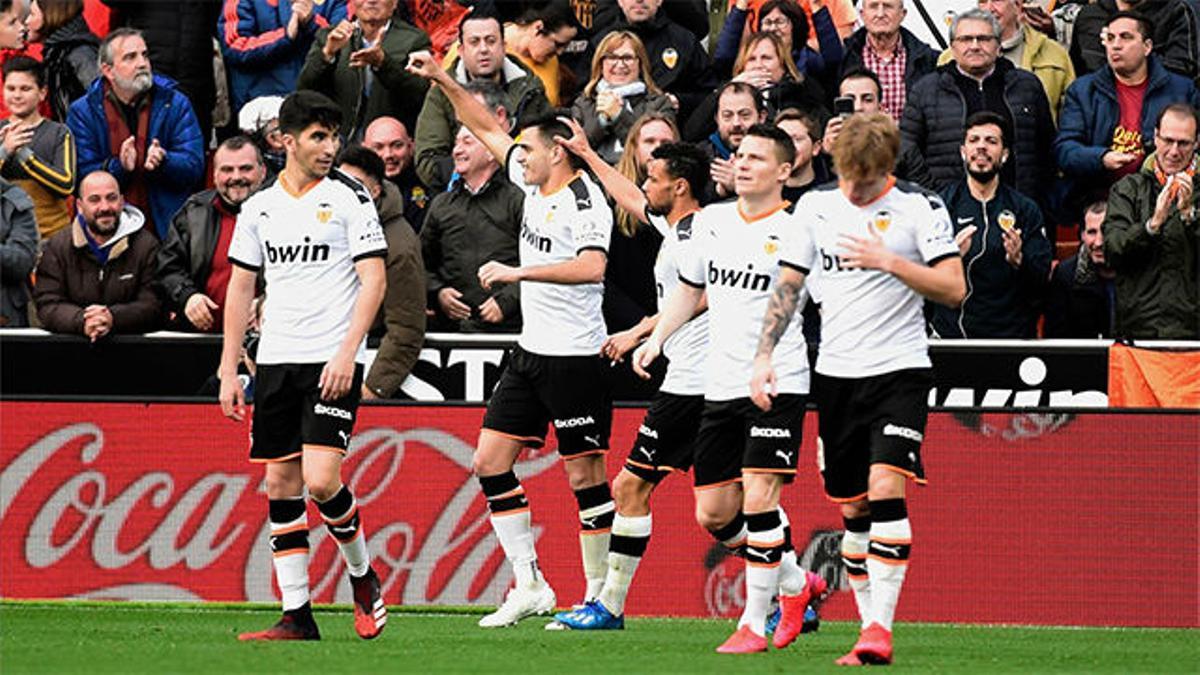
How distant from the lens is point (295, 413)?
433 inches

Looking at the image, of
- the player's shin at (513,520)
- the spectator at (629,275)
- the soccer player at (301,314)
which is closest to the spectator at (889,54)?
the spectator at (629,275)

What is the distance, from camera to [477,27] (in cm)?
1534

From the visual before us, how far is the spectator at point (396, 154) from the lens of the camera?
50.6ft

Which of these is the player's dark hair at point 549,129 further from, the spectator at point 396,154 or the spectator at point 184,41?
the spectator at point 184,41

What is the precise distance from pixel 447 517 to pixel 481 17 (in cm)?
357

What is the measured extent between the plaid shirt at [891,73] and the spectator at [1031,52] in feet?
0.95

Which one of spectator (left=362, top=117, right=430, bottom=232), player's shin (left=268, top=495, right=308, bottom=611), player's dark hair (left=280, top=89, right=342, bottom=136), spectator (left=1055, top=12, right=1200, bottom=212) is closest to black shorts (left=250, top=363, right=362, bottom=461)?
player's shin (left=268, top=495, right=308, bottom=611)

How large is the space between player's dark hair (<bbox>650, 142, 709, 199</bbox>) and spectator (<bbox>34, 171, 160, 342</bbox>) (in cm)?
398

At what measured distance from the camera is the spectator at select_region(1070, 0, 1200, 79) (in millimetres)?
15805

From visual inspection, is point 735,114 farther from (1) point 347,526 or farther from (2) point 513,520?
(1) point 347,526

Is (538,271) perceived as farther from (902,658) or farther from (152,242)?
(152,242)

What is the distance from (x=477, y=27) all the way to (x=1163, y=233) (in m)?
4.60

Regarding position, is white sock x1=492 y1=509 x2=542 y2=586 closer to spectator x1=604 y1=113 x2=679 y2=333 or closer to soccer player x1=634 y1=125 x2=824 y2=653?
soccer player x1=634 y1=125 x2=824 y2=653

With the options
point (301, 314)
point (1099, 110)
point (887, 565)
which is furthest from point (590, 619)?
point (1099, 110)
